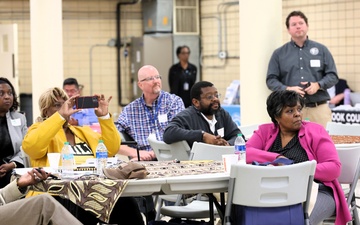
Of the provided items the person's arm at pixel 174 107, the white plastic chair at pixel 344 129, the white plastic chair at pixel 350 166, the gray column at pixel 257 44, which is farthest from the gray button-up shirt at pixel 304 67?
the white plastic chair at pixel 350 166

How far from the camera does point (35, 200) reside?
4383 mm

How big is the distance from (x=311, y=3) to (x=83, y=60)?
4781 millimetres

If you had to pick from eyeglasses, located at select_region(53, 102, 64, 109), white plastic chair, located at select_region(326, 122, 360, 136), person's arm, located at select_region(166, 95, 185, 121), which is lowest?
white plastic chair, located at select_region(326, 122, 360, 136)

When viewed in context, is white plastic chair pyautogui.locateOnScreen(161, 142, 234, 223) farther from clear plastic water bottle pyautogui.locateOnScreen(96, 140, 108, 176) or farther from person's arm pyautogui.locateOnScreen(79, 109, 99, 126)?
person's arm pyautogui.locateOnScreen(79, 109, 99, 126)

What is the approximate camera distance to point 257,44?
893 centimetres

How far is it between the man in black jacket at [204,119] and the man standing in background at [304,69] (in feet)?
6.42

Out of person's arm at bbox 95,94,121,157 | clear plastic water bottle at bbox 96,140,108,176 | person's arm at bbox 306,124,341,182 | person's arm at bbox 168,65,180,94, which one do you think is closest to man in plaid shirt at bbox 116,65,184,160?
person's arm at bbox 95,94,121,157

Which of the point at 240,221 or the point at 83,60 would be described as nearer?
the point at 240,221

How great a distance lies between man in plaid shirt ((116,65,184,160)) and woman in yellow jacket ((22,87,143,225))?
1360 mm

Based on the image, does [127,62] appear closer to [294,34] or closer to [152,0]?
[152,0]

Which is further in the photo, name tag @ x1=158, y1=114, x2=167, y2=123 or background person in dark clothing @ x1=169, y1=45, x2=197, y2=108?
background person in dark clothing @ x1=169, y1=45, x2=197, y2=108

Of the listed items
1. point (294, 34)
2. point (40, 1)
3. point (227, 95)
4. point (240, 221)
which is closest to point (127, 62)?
point (227, 95)

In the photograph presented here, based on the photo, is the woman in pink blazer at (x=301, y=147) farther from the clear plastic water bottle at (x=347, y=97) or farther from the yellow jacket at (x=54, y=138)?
the clear plastic water bottle at (x=347, y=97)

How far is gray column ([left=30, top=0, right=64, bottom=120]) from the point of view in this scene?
34.2ft
